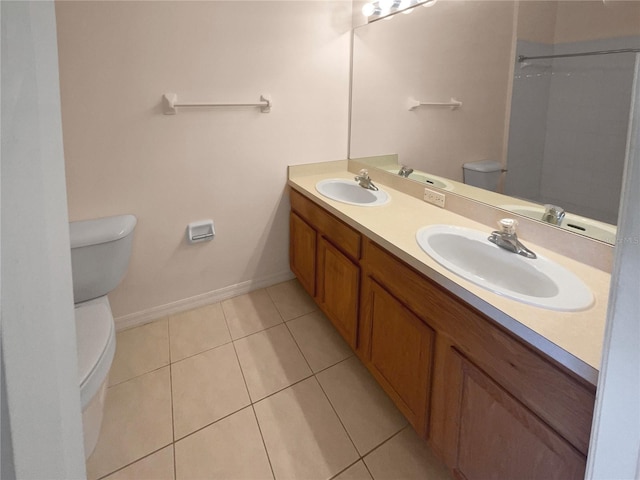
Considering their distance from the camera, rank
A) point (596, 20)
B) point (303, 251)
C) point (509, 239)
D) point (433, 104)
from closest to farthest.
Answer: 1. point (596, 20)
2. point (509, 239)
3. point (433, 104)
4. point (303, 251)

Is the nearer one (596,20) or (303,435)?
(596,20)

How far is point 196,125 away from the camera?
195 cm

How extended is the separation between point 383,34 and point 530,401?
2072mm

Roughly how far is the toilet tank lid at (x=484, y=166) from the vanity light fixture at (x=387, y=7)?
0.89 m

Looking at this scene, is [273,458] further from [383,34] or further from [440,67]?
[383,34]

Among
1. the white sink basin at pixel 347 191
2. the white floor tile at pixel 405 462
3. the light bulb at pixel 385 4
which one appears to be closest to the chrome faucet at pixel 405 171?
the white sink basin at pixel 347 191

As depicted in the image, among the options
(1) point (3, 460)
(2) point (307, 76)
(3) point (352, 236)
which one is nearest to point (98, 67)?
(2) point (307, 76)

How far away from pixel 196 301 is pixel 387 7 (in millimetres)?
2116

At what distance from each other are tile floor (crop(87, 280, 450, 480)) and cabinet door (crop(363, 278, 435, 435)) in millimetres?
198

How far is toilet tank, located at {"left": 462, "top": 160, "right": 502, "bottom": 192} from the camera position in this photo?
5.11 feet

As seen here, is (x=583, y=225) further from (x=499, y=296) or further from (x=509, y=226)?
(x=499, y=296)

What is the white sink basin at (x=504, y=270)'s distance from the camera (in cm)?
95

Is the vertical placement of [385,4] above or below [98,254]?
above

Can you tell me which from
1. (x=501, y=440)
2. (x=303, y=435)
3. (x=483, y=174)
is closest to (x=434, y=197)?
(x=483, y=174)
